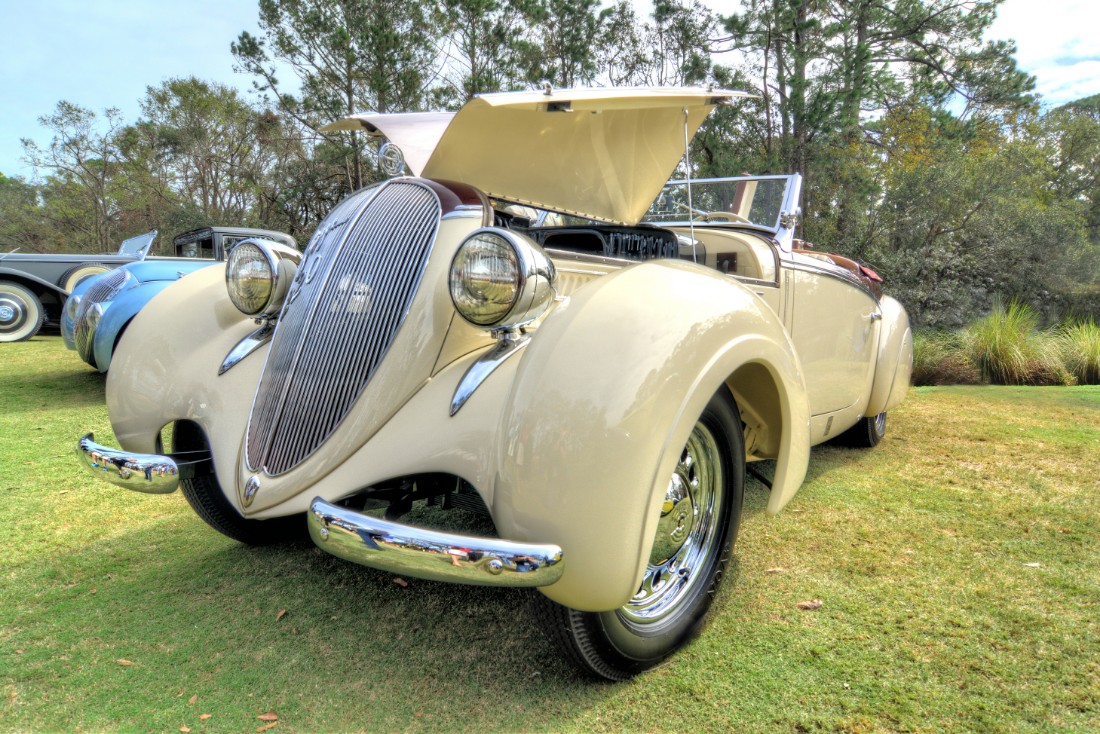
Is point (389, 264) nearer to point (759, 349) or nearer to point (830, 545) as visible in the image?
point (759, 349)

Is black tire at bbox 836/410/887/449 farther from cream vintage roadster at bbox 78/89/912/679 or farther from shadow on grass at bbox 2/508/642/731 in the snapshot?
shadow on grass at bbox 2/508/642/731

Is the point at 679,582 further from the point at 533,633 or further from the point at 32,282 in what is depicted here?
the point at 32,282

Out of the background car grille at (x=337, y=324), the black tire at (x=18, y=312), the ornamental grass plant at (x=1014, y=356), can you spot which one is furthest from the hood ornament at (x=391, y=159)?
the black tire at (x=18, y=312)

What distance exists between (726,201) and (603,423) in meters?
2.87

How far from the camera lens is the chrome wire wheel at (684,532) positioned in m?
1.81

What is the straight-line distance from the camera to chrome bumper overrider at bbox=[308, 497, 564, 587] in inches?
51.0

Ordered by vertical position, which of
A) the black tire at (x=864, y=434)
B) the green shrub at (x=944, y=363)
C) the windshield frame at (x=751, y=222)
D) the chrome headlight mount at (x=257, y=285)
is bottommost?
the green shrub at (x=944, y=363)

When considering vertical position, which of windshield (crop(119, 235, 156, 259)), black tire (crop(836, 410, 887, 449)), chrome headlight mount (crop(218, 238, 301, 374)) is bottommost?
black tire (crop(836, 410, 887, 449))

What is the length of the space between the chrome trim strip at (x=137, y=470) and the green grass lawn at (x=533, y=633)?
0.49m

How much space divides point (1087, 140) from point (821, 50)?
17.7 meters

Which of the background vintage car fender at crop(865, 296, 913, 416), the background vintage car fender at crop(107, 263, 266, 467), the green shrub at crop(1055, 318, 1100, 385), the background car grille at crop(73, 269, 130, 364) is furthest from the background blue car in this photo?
the green shrub at crop(1055, 318, 1100, 385)

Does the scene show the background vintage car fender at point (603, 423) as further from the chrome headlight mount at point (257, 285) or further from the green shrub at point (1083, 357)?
the green shrub at point (1083, 357)

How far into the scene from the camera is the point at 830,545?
101 inches

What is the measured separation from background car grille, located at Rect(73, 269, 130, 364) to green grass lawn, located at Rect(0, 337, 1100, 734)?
8.67 feet
